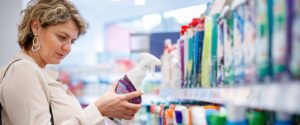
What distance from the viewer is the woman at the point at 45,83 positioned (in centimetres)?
158

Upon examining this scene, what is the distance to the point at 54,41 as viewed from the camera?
1.79 meters

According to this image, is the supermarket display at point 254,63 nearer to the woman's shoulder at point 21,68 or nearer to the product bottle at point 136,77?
the product bottle at point 136,77

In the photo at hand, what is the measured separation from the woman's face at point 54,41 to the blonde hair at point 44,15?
0.03 metres

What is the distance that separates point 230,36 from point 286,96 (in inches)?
18.5

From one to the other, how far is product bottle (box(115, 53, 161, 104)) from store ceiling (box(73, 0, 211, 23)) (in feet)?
15.1

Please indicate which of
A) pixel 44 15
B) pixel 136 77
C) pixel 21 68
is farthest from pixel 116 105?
pixel 44 15

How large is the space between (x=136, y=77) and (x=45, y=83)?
417 millimetres

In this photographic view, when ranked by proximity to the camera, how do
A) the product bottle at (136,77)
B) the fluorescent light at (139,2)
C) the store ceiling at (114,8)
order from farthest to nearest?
the fluorescent light at (139,2) → the store ceiling at (114,8) → the product bottle at (136,77)

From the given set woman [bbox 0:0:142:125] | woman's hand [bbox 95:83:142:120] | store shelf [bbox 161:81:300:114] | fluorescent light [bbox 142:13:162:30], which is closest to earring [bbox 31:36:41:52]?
woman [bbox 0:0:142:125]

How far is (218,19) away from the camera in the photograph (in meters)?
1.16

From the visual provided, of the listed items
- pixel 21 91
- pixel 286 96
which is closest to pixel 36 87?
pixel 21 91

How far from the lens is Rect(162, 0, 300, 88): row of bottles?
1.89 feet

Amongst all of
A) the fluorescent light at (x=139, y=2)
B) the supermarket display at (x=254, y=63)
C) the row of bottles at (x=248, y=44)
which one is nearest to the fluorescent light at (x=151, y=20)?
the fluorescent light at (x=139, y=2)

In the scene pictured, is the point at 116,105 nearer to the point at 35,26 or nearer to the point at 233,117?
the point at 35,26
